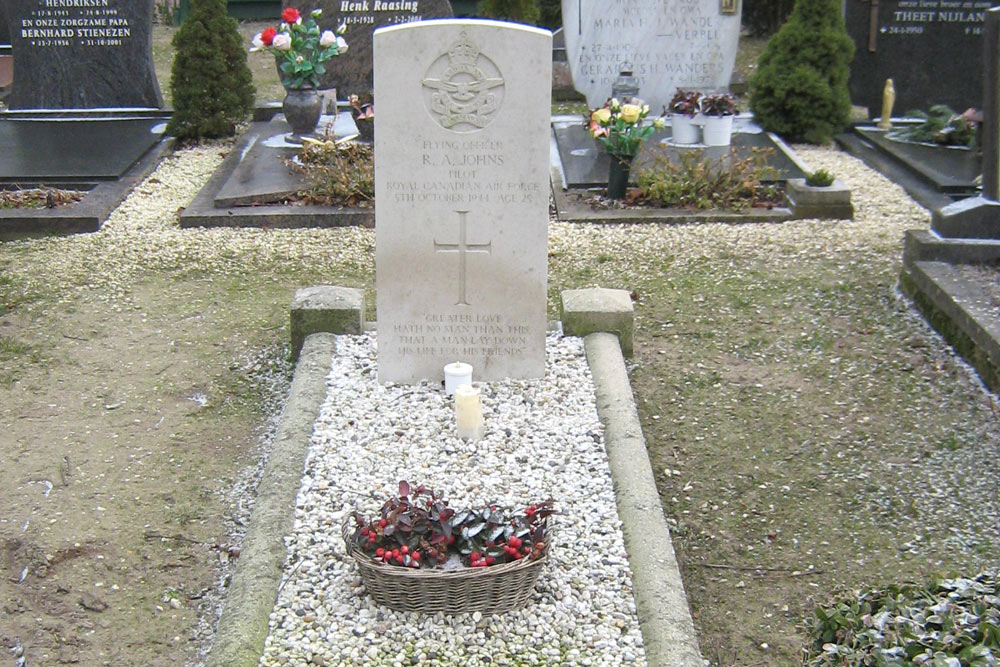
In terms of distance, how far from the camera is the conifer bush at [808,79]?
10750 millimetres

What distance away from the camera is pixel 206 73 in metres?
10.5

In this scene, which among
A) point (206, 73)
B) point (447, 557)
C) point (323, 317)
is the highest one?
point (206, 73)

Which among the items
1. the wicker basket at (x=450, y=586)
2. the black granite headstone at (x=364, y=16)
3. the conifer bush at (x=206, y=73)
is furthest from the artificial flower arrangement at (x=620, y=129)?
the wicker basket at (x=450, y=586)

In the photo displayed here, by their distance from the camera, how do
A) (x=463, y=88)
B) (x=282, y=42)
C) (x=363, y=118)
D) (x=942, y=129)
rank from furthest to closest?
(x=942, y=129)
(x=282, y=42)
(x=363, y=118)
(x=463, y=88)

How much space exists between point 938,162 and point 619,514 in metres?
6.79

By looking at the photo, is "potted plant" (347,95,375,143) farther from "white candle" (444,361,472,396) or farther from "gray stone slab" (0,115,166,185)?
"white candle" (444,361,472,396)

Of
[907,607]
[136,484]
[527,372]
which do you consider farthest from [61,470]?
[907,607]

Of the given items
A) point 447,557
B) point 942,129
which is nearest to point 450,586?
point 447,557

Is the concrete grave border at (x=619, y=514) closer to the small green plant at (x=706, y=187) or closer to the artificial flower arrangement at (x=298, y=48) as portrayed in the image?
the small green plant at (x=706, y=187)

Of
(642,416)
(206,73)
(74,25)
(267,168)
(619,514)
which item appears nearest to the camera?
(619,514)

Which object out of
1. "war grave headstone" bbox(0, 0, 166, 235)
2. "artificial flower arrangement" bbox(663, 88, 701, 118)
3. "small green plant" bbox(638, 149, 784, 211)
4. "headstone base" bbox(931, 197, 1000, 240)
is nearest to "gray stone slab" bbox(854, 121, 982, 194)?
"small green plant" bbox(638, 149, 784, 211)

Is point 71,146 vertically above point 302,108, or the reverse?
point 302,108

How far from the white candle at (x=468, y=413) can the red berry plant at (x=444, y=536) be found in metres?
1.01

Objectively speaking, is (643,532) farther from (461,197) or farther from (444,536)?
(461,197)
